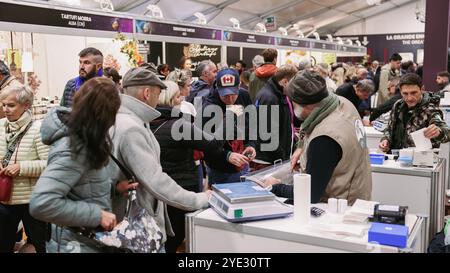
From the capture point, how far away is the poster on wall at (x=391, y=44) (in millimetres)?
20562

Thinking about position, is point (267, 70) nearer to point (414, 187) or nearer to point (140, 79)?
point (414, 187)

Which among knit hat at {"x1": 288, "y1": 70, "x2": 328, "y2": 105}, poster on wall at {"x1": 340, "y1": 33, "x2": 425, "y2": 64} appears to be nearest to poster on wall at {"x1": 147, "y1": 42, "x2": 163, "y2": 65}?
knit hat at {"x1": 288, "y1": 70, "x2": 328, "y2": 105}

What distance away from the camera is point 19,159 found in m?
2.95

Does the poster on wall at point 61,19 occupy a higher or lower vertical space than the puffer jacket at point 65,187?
higher

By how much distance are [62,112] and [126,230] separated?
0.52m

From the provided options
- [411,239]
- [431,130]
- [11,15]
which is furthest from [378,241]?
[11,15]

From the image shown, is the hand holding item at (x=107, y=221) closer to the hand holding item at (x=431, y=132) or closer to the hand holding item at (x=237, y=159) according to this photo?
the hand holding item at (x=237, y=159)

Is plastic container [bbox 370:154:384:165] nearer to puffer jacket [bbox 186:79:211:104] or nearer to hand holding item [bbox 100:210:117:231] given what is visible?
puffer jacket [bbox 186:79:211:104]

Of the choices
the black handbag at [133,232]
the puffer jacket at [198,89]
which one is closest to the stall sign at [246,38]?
the puffer jacket at [198,89]

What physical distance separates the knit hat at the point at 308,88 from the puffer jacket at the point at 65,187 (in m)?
0.91

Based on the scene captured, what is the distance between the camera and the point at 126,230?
1800mm

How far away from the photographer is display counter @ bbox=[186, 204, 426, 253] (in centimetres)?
178

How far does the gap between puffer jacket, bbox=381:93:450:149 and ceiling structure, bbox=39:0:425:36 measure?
22.9 ft

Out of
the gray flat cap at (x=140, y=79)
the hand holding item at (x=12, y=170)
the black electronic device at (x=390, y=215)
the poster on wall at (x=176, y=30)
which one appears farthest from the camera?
the poster on wall at (x=176, y=30)
